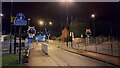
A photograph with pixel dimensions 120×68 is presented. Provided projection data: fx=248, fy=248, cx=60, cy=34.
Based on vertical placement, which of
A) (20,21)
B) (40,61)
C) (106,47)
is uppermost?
(20,21)

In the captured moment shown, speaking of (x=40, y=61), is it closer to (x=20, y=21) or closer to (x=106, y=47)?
(x=20, y=21)

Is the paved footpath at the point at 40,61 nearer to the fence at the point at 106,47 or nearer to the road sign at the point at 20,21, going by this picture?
the road sign at the point at 20,21

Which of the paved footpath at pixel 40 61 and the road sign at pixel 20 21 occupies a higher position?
the road sign at pixel 20 21

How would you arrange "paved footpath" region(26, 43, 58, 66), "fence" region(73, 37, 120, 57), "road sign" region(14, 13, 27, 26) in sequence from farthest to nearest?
1. "fence" region(73, 37, 120, 57)
2. "paved footpath" region(26, 43, 58, 66)
3. "road sign" region(14, 13, 27, 26)

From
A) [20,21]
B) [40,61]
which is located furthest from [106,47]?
[20,21]

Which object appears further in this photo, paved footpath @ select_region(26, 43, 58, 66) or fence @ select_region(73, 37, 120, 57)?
fence @ select_region(73, 37, 120, 57)

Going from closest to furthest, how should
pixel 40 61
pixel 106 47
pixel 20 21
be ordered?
pixel 20 21, pixel 40 61, pixel 106 47

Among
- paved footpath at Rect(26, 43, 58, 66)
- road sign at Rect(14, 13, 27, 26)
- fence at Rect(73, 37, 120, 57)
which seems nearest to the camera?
road sign at Rect(14, 13, 27, 26)

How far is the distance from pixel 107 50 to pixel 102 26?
134 feet

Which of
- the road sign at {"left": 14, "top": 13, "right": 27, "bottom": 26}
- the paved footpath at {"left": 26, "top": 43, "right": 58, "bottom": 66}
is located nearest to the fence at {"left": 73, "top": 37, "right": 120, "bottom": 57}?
the paved footpath at {"left": 26, "top": 43, "right": 58, "bottom": 66}

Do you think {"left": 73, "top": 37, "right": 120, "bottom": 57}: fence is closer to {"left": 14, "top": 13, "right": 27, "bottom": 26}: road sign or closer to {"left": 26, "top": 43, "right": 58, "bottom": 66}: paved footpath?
{"left": 26, "top": 43, "right": 58, "bottom": 66}: paved footpath

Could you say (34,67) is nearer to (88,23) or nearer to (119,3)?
(119,3)

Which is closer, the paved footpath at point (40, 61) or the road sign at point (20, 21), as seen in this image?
the road sign at point (20, 21)

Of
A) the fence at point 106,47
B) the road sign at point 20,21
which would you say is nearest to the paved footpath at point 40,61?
the road sign at point 20,21
